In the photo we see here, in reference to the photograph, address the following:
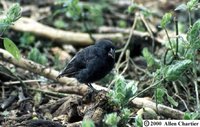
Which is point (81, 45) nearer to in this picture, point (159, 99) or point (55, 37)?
point (55, 37)

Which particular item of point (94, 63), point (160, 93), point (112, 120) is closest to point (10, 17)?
point (94, 63)

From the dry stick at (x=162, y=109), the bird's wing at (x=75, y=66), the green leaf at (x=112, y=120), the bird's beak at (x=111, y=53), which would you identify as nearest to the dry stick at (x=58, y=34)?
the bird's wing at (x=75, y=66)

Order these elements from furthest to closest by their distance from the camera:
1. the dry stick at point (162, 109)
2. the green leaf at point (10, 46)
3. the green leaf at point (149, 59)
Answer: the green leaf at point (149, 59)
the dry stick at point (162, 109)
the green leaf at point (10, 46)

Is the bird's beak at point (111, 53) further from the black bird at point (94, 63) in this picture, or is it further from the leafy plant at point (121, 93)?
the leafy plant at point (121, 93)

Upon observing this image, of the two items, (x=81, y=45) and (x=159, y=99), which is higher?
(x=81, y=45)

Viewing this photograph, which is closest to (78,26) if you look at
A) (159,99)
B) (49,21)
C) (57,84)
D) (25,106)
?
(49,21)

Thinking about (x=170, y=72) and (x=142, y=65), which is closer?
(x=170, y=72)
